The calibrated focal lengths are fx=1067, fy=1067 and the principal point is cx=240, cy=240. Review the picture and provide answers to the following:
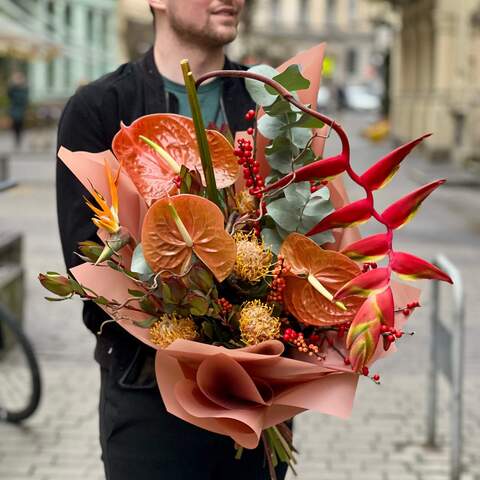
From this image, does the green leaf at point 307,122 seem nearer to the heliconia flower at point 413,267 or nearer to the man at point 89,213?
the heliconia flower at point 413,267

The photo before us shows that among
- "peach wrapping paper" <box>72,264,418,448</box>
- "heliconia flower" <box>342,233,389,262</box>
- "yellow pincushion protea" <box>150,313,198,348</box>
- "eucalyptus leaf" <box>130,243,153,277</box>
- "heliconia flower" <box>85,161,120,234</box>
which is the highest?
"heliconia flower" <box>85,161,120,234</box>

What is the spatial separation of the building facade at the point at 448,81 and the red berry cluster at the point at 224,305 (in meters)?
17.5

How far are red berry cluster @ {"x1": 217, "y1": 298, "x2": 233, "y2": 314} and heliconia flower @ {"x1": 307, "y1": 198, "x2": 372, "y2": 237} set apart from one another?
0.24 meters

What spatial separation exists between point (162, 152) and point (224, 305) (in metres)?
0.33

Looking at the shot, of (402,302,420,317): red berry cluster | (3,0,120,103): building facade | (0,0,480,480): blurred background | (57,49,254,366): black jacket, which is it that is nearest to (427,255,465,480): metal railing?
(0,0,480,480): blurred background

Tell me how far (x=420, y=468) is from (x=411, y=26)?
89.3 ft

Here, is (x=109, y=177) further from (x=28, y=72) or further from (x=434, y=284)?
(x=28, y=72)

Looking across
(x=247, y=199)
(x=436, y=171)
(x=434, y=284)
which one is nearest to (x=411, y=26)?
(x=436, y=171)

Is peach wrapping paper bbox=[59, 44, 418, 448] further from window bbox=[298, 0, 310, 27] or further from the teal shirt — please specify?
window bbox=[298, 0, 310, 27]

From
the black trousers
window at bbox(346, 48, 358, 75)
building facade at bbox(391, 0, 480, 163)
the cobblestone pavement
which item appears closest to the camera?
the black trousers

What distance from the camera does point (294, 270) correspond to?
6.63ft

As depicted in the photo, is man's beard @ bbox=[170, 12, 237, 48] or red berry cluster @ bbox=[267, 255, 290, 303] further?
man's beard @ bbox=[170, 12, 237, 48]

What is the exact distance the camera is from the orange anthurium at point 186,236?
6.37 feet

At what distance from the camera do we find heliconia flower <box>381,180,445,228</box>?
1.96 m
